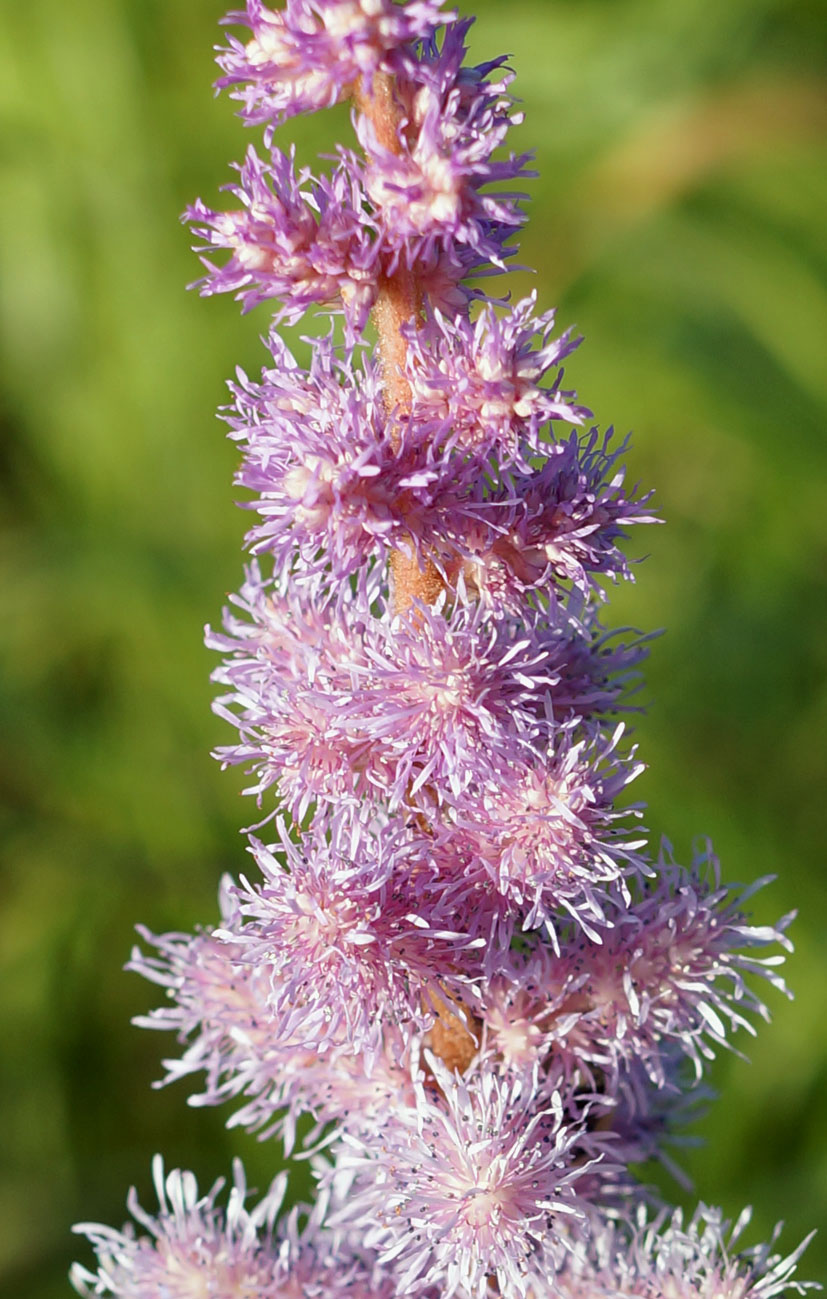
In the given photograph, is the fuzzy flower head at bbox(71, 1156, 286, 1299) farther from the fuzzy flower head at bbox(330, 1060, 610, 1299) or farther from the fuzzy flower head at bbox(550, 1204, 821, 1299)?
the fuzzy flower head at bbox(550, 1204, 821, 1299)

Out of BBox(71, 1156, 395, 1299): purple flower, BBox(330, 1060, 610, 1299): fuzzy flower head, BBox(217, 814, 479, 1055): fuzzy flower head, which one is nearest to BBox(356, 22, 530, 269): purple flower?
BBox(217, 814, 479, 1055): fuzzy flower head

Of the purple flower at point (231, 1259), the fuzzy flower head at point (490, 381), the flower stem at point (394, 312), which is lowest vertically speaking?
the purple flower at point (231, 1259)

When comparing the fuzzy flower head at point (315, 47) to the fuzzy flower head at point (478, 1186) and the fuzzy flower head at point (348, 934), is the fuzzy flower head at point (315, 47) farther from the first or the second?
the fuzzy flower head at point (478, 1186)

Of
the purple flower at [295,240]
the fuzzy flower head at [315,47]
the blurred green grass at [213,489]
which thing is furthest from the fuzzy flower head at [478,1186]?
the blurred green grass at [213,489]

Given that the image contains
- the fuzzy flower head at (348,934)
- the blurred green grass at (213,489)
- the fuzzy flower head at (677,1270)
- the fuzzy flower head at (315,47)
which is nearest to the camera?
the fuzzy flower head at (315,47)

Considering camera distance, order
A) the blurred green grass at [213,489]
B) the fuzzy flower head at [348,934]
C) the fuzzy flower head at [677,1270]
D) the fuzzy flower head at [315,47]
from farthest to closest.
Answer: the blurred green grass at [213,489]
the fuzzy flower head at [677,1270]
the fuzzy flower head at [348,934]
the fuzzy flower head at [315,47]

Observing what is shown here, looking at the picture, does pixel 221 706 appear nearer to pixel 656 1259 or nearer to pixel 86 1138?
pixel 656 1259
